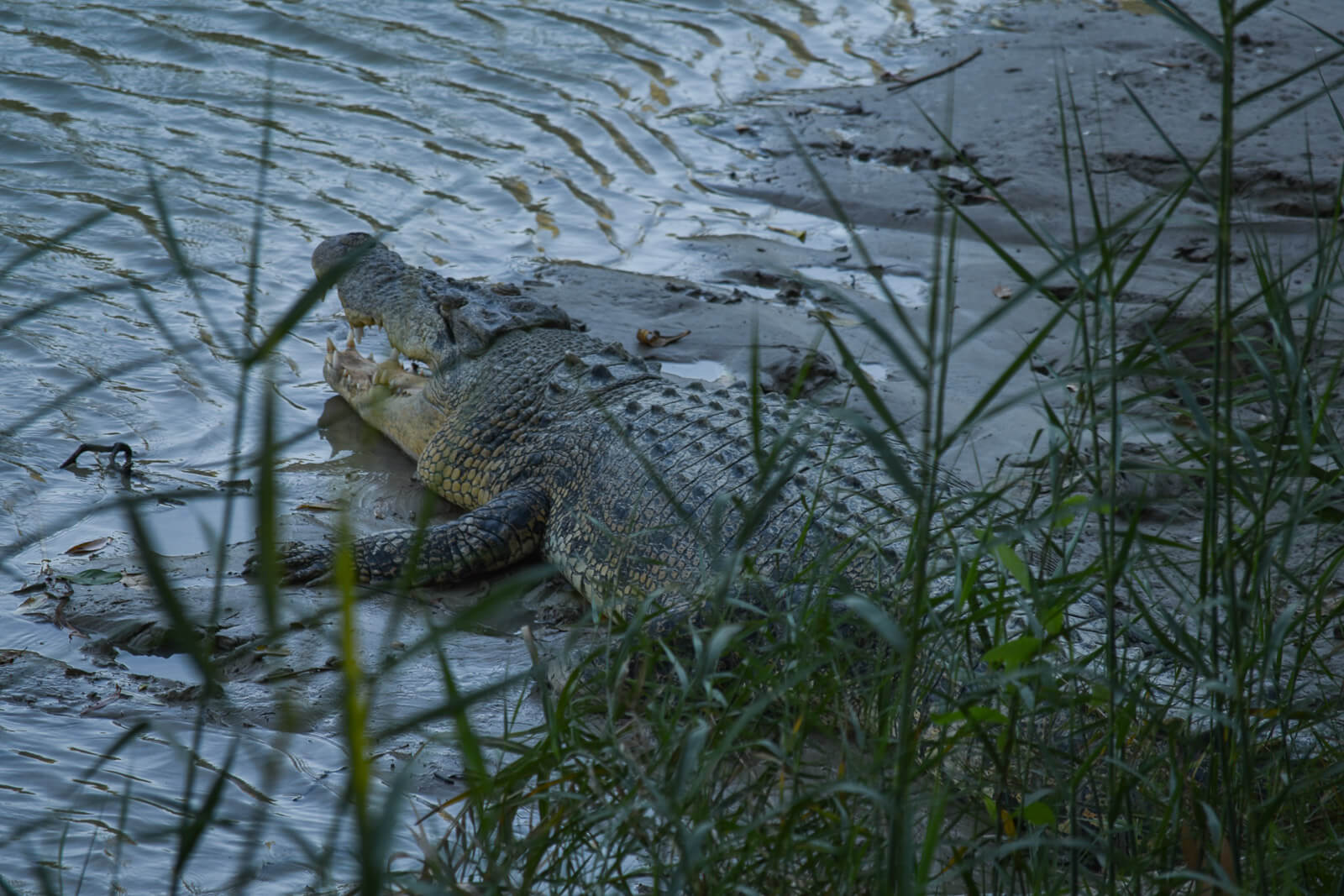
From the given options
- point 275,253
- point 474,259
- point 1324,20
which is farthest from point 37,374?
point 1324,20

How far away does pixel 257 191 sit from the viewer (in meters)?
5.54

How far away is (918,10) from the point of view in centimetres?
1060

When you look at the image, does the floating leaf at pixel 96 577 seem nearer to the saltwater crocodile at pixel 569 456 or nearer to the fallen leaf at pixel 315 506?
the saltwater crocodile at pixel 569 456

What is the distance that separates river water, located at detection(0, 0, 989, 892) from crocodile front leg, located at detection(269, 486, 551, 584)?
342mm

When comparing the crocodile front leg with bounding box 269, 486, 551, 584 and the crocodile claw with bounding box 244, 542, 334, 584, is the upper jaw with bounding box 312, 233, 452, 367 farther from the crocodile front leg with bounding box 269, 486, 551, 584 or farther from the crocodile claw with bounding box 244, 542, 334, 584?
the crocodile claw with bounding box 244, 542, 334, 584

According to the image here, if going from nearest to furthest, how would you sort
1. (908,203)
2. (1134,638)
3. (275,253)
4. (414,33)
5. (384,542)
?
(1134,638), (384,542), (275,253), (908,203), (414,33)

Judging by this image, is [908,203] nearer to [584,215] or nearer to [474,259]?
[584,215]

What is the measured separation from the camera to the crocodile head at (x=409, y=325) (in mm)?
5051

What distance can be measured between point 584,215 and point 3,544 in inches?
159

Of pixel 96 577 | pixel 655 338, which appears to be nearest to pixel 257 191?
pixel 655 338

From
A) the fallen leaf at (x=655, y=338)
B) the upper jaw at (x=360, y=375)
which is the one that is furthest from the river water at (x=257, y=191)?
the fallen leaf at (x=655, y=338)

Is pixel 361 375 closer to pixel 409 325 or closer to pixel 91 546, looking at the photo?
pixel 409 325

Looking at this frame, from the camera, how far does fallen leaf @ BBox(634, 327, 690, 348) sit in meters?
5.70

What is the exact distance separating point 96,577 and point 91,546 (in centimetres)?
29
